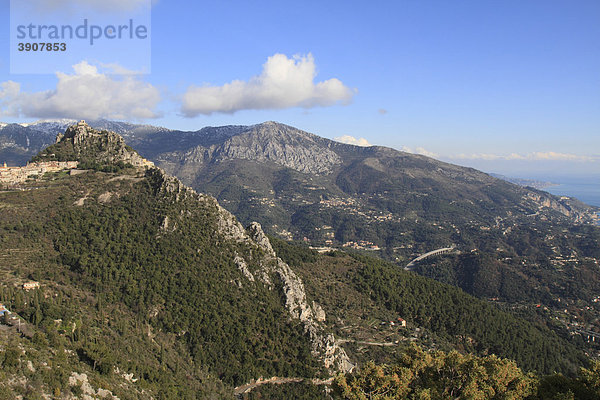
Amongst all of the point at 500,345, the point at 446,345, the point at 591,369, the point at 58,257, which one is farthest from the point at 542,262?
the point at 58,257

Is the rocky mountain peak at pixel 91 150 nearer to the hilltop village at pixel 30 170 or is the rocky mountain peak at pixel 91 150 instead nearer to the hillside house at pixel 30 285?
the hilltop village at pixel 30 170

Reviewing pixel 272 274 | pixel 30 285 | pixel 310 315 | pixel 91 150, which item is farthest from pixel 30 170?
pixel 310 315

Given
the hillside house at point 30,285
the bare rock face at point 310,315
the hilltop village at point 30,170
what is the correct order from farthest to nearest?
1. the hilltop village at point 30,170
2. the bare rock face at point 310,315
3. the hillside house at point 30,285

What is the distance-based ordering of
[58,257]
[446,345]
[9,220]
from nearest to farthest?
[58,257], [9,220], [446,345]

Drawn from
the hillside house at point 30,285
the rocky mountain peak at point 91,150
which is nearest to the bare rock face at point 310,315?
the rocky mountain peak at point 91,150

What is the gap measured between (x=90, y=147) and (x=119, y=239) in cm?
3929

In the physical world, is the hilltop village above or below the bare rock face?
above

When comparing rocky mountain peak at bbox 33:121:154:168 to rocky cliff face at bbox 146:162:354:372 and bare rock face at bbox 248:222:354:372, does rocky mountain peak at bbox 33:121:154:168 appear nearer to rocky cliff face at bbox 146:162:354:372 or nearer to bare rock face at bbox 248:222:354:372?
rocky cliff face at bbox 146:162:354:372

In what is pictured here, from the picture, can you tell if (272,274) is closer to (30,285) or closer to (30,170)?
(30,285)

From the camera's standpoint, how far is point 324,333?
71.5m

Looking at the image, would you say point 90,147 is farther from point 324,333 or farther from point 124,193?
point 324,333

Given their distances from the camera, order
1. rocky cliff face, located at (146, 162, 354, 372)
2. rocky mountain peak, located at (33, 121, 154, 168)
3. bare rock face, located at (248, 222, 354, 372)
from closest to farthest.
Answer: bare rock face, located at (248, 222, 354, 372) → rocky cliff face, located at (146, 162, 354, 372) → rocky mountain peak, located at (33, 121, 154, 168)

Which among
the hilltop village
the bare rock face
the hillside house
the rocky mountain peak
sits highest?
the rocky mountain peak

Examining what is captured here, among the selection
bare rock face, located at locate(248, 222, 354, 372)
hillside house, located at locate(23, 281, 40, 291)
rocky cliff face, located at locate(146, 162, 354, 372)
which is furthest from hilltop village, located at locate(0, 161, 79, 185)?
bare rock face, located at locate(248, 222, 354, 372)
